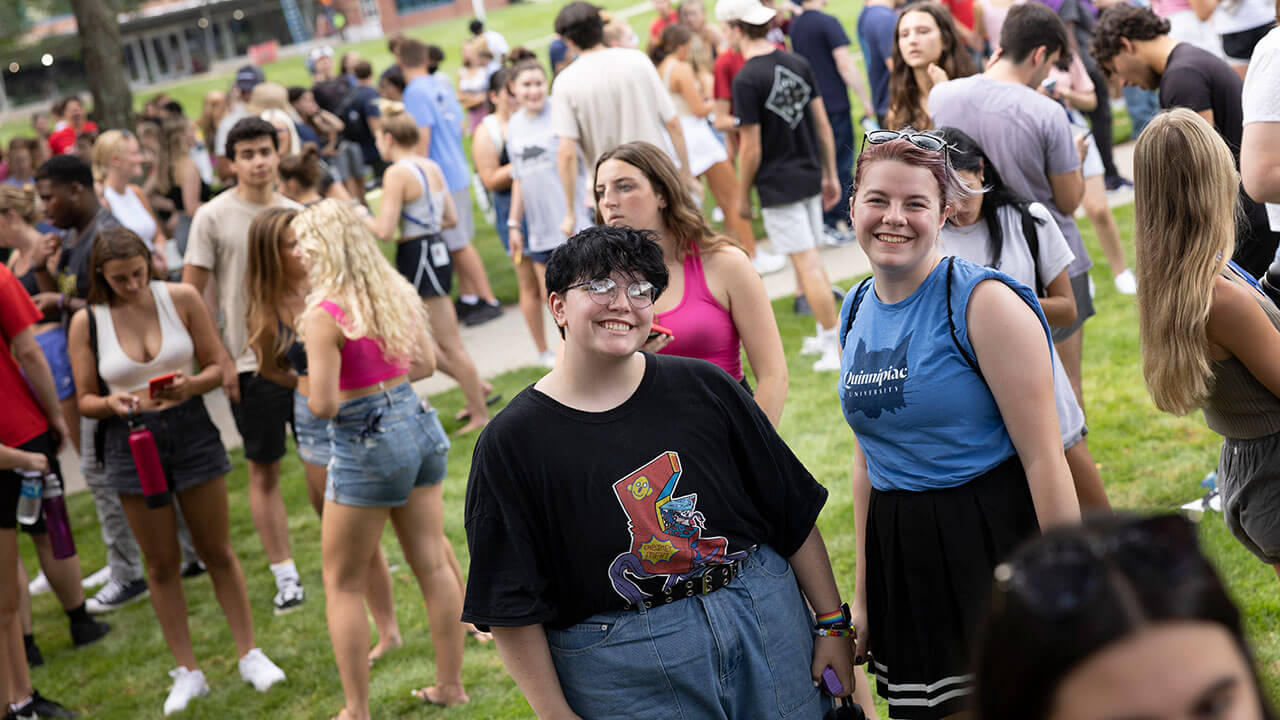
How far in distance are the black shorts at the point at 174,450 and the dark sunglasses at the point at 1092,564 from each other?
472 centimetres

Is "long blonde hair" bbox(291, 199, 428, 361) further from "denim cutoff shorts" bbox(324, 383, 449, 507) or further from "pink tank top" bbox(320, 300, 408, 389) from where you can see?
"denim cutoff shorts" bbox(324, 383, 449, 507)

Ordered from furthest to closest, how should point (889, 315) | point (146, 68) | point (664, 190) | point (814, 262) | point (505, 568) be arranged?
point (146, 68) → point (814, 262) → point (664, 190) → point (889, 315) → point (505, 568)

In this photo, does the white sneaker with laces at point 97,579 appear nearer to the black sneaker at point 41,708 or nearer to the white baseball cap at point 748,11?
the black sneaker at point 41,708

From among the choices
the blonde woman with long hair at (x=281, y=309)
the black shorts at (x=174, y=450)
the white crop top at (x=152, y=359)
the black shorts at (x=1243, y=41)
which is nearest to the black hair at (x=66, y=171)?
the white crop top at (x=152, y=359)

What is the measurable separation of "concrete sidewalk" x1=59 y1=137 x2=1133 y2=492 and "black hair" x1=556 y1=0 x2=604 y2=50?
9.28 ft

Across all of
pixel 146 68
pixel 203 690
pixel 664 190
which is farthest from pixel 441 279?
pixel 146 68

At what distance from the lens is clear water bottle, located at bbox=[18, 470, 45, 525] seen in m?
5.20

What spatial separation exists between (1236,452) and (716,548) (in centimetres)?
165

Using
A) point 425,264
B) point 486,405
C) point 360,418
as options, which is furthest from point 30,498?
point 486,405

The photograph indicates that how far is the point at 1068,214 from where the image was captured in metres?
4.84

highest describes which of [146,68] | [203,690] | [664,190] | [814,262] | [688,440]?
[146,68]

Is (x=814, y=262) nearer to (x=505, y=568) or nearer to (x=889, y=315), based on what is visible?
(x=889, y=315)

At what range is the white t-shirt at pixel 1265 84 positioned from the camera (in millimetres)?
3680

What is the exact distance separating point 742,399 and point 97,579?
6108mm
